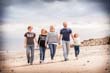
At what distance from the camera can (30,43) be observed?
13.1 ft

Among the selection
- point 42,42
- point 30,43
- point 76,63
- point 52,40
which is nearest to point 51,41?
point 52,40

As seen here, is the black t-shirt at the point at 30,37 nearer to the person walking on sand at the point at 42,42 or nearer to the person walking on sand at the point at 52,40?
the person walking on sand at the point at 42,42

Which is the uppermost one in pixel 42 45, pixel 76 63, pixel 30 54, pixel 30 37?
pixel 30 37

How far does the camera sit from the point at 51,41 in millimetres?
4008

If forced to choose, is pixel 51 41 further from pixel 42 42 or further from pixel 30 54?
pixel 30 54

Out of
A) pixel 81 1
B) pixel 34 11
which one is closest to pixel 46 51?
pixel 34 11

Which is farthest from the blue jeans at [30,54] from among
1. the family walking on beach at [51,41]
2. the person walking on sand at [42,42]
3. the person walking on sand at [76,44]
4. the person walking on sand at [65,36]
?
the person walking on sand at [76,44]

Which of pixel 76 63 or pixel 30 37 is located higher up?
pixel 30 37

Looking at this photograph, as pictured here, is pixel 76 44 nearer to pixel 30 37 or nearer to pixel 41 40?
pixel 41 40

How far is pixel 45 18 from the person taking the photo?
3980 mm

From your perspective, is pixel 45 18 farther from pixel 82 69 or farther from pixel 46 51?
pixel 82 69

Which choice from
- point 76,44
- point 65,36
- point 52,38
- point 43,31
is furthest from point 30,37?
point 76,44

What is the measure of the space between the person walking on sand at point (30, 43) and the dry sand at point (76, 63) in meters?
0.05

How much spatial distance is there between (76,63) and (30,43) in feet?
2.15
